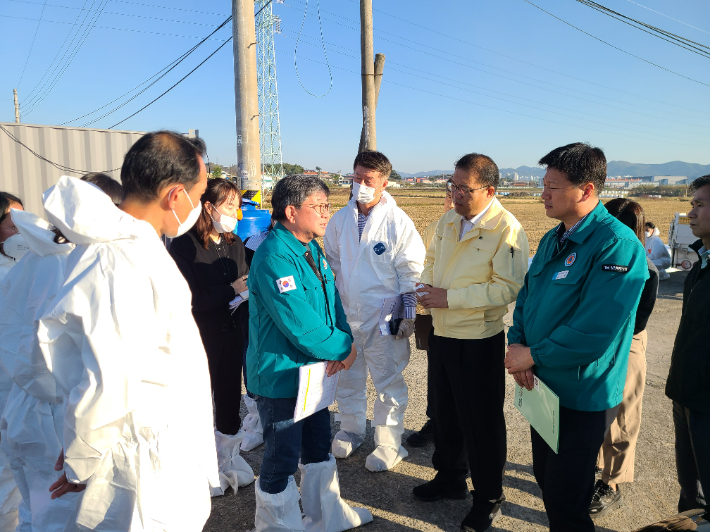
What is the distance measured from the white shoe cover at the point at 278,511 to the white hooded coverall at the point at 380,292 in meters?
1.21

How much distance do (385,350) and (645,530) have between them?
7.14ft

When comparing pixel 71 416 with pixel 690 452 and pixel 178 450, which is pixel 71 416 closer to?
pixel 178 450

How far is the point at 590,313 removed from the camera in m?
2.13

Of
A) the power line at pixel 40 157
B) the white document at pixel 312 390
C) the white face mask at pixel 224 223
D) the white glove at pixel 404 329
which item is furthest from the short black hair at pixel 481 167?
the power line at pixel 40 157

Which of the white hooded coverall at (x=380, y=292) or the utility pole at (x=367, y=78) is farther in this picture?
the utility pole at (x=367, y=78)

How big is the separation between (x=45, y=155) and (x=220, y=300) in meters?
8.02

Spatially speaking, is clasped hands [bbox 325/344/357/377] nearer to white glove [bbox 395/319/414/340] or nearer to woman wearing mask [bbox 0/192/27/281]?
white glove [bbox 395/319/414/340]

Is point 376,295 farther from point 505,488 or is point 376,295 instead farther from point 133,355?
point 133,355

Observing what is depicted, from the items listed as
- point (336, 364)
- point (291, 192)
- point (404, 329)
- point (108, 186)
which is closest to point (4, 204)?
point (108, 186)

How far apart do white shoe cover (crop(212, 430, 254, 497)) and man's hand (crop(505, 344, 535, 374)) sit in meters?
2.02

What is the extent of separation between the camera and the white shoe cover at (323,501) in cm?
276

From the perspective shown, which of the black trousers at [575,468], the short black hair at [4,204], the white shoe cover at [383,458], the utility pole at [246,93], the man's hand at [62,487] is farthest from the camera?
the utility pole at [246,93]

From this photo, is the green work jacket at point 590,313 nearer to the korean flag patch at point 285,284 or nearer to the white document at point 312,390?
the white document at point 312,390

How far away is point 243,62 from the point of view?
6195mm
